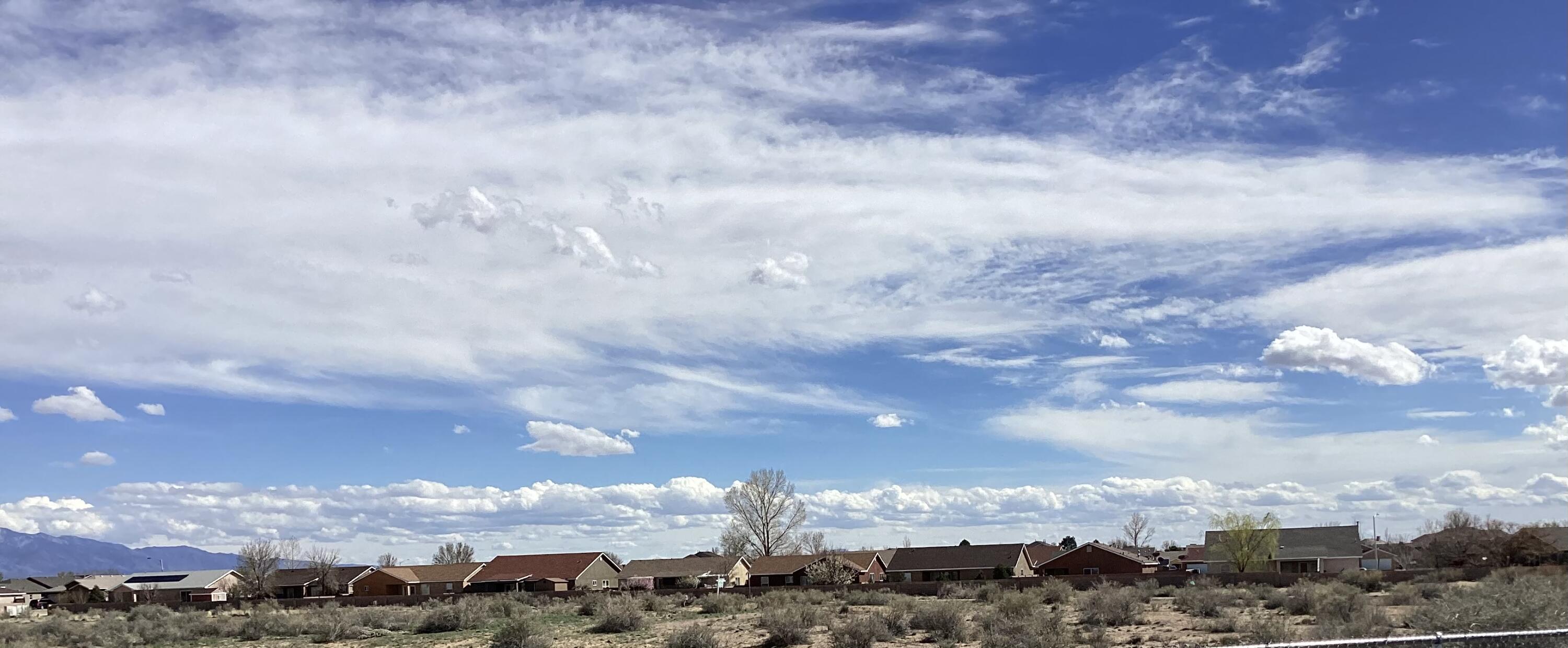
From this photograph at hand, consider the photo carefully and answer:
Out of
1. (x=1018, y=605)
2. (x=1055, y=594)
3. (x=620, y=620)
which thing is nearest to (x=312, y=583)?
(x=620, y=620)

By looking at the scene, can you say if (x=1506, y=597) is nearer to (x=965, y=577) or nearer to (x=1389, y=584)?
(x=1389, y=584)

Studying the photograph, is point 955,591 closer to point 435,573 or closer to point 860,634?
point 860,634

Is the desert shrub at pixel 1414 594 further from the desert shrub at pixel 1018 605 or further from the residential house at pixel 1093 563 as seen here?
the residential house at pixel 1093 563

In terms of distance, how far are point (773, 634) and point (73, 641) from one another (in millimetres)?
23095

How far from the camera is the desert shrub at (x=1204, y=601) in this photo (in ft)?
110

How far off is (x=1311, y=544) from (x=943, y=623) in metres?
67.0

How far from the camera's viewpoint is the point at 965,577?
283 feet

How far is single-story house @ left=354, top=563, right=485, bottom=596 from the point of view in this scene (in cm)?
9512

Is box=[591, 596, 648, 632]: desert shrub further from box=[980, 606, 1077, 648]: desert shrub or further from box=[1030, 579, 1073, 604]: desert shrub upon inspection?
box=[1030, 579, 1073, 604]: desert shrub

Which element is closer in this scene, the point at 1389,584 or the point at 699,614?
the point at 699,614

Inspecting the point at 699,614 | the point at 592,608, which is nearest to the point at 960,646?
the point at 699,614

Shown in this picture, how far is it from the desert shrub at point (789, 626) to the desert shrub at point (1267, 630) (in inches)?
377

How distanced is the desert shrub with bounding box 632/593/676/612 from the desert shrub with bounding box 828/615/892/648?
17.0m

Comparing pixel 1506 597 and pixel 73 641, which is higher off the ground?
pixel 1506 597
